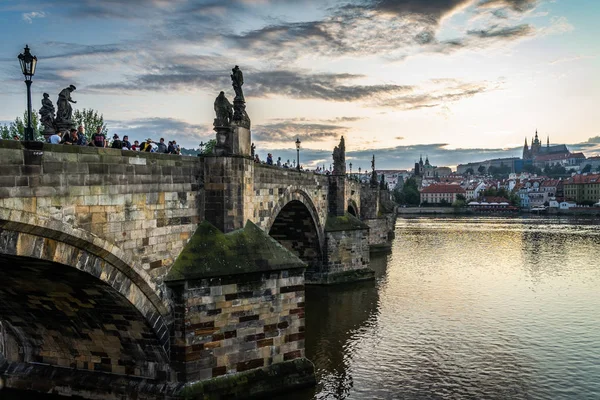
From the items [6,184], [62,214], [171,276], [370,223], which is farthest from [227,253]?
[370,223]

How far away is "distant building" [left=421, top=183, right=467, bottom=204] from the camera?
159250 millimetres

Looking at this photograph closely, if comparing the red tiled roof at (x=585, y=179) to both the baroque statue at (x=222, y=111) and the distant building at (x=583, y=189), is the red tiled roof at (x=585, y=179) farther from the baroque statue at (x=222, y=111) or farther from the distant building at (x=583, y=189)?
the baroque statue at (x=222, y=111)

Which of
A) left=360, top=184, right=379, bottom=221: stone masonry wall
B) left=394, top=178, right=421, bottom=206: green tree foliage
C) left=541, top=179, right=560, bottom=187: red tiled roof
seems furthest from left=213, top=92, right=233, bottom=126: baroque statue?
left=541, top=179, right=560, bottom=187: red tiled roof

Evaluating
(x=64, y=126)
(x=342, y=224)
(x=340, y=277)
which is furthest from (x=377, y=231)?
(x=64, y=126)

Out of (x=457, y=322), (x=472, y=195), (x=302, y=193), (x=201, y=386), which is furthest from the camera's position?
(x=472, y=195)

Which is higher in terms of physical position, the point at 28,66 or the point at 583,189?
the point at 28,66

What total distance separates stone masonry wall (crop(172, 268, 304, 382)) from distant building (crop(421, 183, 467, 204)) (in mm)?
148661

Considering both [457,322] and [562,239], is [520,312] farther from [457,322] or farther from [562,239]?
[562,239]

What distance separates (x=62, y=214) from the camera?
10.2 m

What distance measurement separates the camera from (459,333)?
20578 mm

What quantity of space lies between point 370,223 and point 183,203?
37.8 metres

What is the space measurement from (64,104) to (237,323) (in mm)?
6952

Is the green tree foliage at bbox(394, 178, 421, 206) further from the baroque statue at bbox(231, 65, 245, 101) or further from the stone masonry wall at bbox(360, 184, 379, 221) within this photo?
the baroque statue at bbox(231, 65, 245, 101)

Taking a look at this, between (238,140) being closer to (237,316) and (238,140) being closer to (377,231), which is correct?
(237,316)
